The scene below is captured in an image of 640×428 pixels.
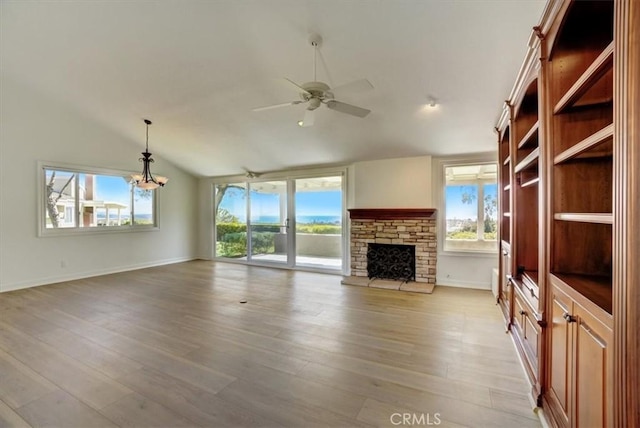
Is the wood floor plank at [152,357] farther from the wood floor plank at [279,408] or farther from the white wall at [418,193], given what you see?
the white wall at [418,193]

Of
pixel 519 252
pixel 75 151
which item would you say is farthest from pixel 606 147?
pixel 75 151

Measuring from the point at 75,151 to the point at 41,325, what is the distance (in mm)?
3787

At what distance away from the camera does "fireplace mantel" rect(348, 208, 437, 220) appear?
5.33 m

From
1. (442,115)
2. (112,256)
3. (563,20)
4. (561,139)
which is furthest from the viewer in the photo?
(112,256)

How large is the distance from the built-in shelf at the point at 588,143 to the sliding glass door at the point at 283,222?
467 cm

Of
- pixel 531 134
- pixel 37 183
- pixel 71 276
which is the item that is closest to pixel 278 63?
pixel 531 134

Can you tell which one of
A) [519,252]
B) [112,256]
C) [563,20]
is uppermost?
[563,20]

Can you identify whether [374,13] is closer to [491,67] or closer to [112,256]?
[491,67]

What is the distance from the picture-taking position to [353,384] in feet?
7.52

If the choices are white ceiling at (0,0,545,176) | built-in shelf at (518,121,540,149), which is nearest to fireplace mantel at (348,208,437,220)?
white ceiling at (0,0,545,176)

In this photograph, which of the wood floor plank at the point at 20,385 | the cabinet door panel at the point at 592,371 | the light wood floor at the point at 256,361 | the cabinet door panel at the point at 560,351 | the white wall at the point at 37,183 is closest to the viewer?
the cabinet door panel at the point at 592,371

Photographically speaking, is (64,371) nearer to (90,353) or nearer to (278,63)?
(90,353)

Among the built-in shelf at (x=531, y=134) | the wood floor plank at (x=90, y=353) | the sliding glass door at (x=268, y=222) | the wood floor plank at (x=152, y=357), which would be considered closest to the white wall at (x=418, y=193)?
the sliding glass door at (x=268, y=222)

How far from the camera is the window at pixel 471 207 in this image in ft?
16.9
